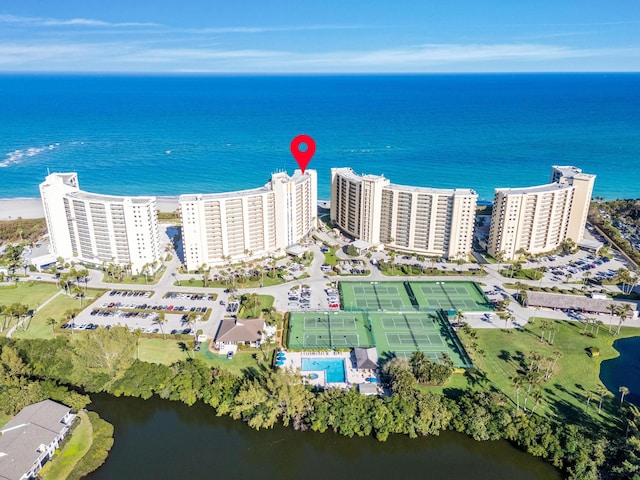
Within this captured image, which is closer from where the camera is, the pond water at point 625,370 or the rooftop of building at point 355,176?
the pond water at point 625,370

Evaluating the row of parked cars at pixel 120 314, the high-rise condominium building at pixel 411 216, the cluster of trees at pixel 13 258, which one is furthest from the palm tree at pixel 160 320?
the high-rise condominium building at pixel 411 216

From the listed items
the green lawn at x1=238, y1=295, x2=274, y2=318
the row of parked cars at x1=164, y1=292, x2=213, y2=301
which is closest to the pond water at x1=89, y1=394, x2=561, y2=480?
the green lawn at x1=238, y1=295, x2=274, y2=318

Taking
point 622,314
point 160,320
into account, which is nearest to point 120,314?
point 160,320

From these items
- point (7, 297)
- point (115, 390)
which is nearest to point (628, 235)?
point (115, 390)

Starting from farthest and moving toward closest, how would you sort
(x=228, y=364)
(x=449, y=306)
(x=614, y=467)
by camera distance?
1. (x=449, y=306)
2. (x=228, y=364)
3. (x=614, y=467)

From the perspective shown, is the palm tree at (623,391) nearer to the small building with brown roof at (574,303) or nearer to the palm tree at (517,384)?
the palm tree at (517,384)

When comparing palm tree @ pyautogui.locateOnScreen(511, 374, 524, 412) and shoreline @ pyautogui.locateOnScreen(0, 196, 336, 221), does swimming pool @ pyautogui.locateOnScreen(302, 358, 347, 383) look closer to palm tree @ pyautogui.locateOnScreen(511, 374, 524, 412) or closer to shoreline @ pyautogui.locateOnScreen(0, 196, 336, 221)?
palm tree @ pyautogui.locateOnScreen(511, 374, 524, 412)

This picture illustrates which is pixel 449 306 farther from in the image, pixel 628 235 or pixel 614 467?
pixel 628 235
